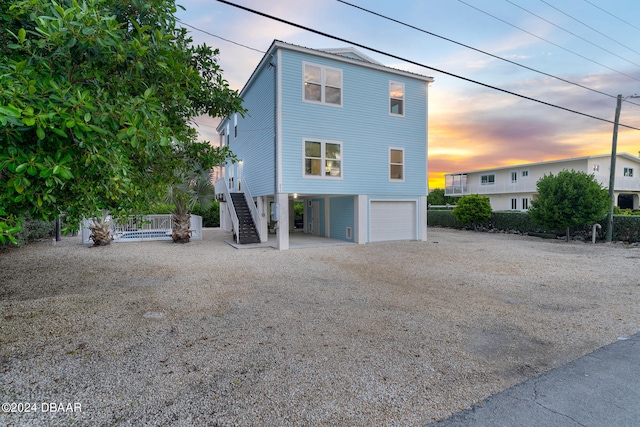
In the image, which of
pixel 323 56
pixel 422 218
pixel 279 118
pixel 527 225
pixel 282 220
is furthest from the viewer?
pixel 527 225

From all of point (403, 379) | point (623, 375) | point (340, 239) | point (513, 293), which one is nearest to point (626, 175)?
point (340, 239)

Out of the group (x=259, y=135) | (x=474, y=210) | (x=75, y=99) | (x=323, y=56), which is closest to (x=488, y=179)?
(x=474, y=210)

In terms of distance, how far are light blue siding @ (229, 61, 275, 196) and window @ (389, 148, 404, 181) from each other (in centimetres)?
558

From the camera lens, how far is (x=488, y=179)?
1291 inches

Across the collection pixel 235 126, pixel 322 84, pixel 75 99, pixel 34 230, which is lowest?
pixel 34 230

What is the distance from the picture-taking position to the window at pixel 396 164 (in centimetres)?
1434

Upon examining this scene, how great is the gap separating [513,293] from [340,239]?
9509 millimetres

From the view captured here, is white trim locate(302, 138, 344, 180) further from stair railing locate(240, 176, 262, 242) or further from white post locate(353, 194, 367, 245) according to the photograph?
stair railing locate(240, 176, 262, 242)

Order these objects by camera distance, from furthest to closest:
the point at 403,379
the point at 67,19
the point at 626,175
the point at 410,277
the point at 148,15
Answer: the point at 626,175 → the point at 410,277 → the point at 148,15 → the point at 403,379 → the point at 67,19

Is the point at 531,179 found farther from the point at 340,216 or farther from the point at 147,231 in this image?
the point at 147,231

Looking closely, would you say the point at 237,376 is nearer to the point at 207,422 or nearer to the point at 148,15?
the point at 207,422

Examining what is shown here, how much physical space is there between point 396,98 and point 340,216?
6182mm

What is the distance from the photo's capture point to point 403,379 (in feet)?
10.1

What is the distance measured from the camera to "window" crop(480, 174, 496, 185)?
32.3m
